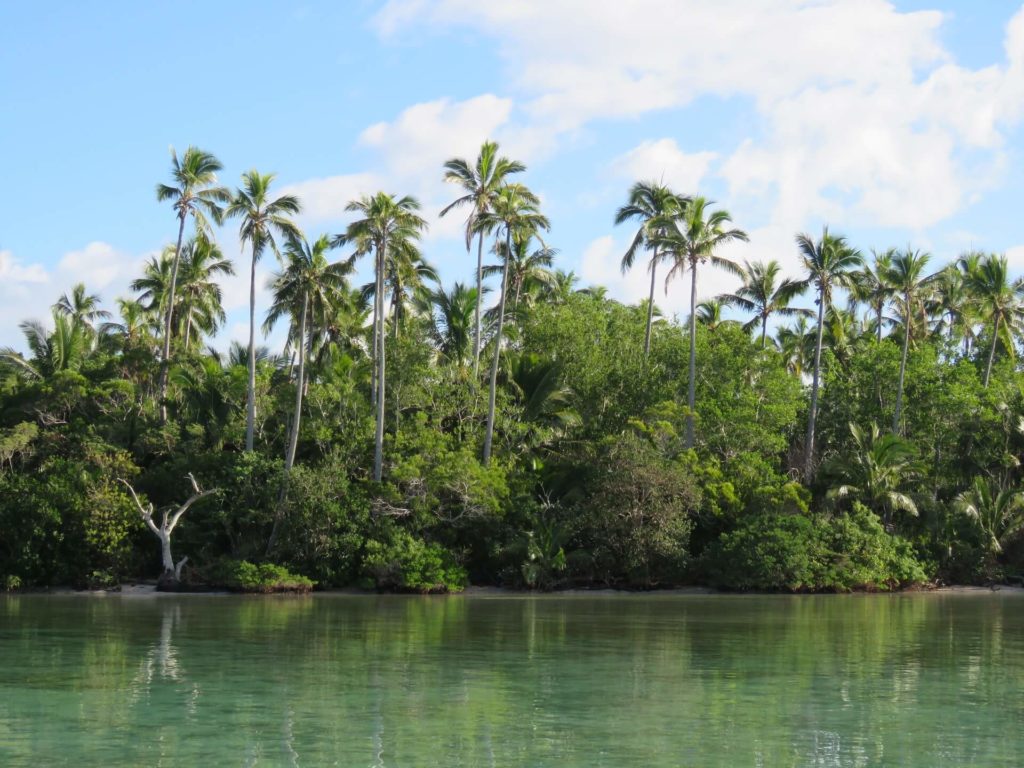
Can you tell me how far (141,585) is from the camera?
45.1 meters

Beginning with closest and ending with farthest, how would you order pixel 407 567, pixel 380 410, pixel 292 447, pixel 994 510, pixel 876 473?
1. pixel 407 567
2. pixel 292 447
3. pixel 380 410
4. pixel 876 473
5. pixel 994 510

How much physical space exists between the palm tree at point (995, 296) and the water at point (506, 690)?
92.7ft

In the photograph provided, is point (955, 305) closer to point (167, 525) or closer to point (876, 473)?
point (876, 473)

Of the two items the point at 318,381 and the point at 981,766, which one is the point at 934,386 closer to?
the point at 318,381

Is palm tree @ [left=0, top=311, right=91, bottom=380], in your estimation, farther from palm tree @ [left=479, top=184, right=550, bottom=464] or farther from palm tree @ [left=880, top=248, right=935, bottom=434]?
palm tree @ [left=880, top=248, right=935, bottom=434]

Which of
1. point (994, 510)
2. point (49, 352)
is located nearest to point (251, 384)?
point (49, 352)

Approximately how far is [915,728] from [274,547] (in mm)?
33431

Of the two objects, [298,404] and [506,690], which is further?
[298,404]

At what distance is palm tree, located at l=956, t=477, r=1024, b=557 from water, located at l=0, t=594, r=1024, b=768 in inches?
677

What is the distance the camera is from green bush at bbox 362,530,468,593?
44.0 meters

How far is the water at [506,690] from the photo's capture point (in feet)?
44.0

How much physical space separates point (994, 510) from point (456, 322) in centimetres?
2413

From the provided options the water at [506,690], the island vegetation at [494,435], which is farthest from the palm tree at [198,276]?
the water at [506,690]

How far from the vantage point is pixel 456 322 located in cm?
5516
